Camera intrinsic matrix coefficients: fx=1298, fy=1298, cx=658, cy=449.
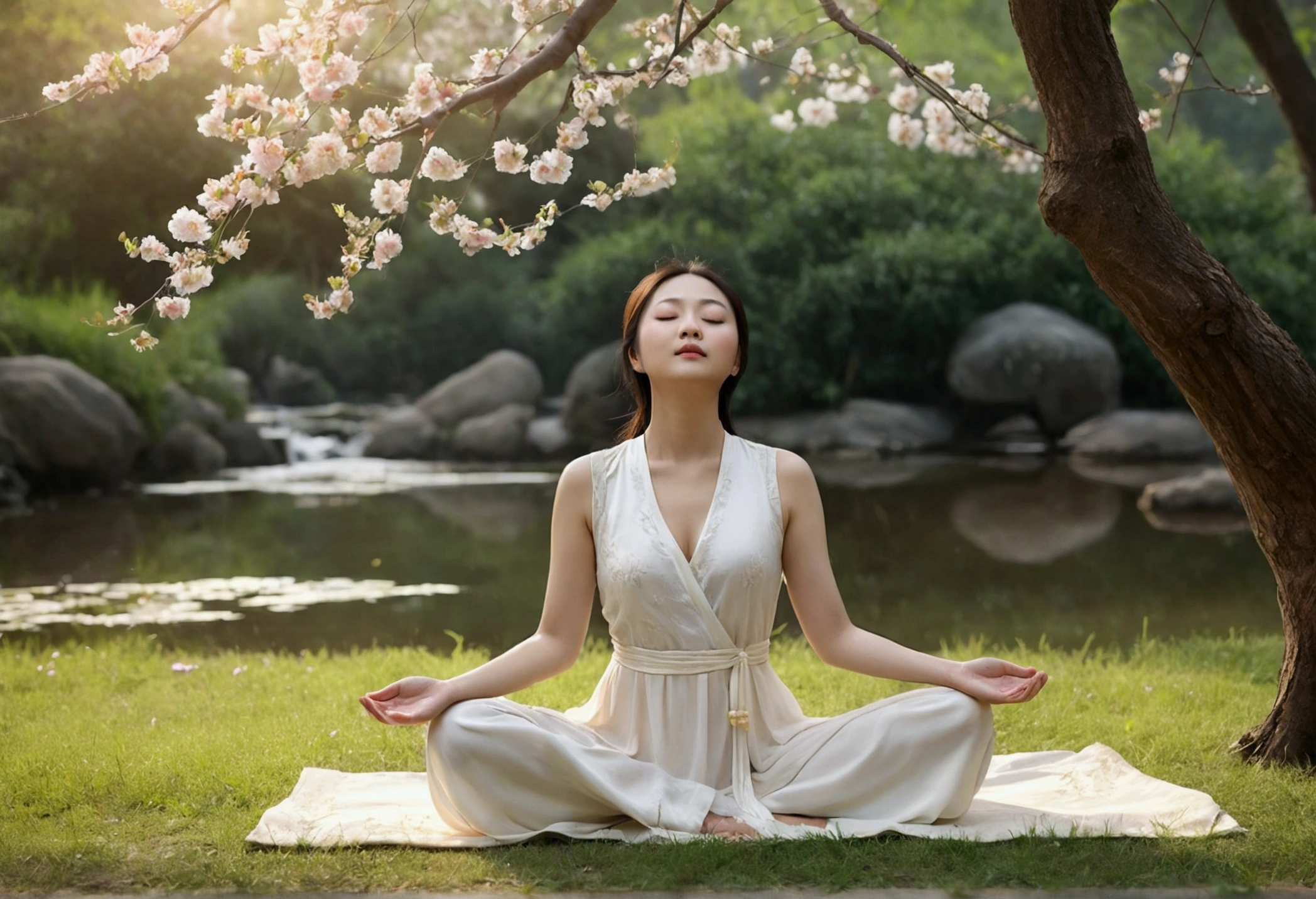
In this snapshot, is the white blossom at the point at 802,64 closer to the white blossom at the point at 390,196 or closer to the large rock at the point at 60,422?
the white blossom at the point at 390,196

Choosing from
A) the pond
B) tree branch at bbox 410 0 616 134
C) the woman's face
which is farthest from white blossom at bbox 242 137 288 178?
the pond

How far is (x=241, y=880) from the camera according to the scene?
8.86ft

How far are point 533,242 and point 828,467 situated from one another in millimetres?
9461

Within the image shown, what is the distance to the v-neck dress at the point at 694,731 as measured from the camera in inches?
115

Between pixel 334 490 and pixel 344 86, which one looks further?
pixel 334 490

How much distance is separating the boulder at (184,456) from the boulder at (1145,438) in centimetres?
895

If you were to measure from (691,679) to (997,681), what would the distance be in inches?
28.0

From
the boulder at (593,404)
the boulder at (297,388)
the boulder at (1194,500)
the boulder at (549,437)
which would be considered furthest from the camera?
the boulder at (297,388)

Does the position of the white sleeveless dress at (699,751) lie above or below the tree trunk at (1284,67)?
below

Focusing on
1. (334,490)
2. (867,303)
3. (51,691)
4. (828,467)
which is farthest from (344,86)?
(867,303)

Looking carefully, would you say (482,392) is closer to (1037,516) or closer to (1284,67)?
(1037,516)

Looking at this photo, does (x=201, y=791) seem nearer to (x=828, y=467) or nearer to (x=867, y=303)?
(x=828, y=467)

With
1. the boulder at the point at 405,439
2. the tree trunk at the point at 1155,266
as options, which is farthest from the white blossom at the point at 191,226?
the boulder at the point at 405,439

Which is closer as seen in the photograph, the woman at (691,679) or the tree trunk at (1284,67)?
the woman at (691,679)
